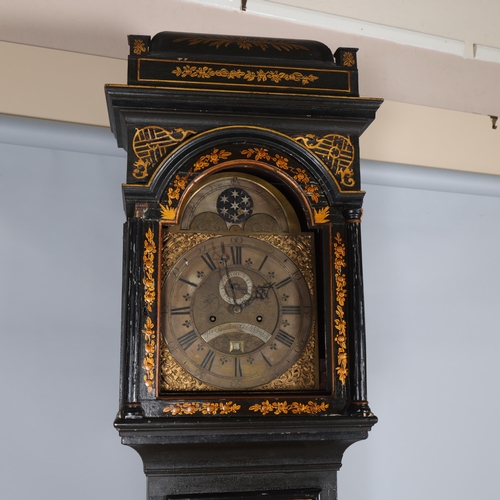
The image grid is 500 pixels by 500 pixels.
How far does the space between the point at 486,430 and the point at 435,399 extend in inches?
8.1

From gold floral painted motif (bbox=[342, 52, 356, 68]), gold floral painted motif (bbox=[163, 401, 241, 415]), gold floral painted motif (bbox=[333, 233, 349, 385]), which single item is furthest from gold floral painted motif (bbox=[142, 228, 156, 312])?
gold floral painted motif (bbox=[342, 52, 356, 68])

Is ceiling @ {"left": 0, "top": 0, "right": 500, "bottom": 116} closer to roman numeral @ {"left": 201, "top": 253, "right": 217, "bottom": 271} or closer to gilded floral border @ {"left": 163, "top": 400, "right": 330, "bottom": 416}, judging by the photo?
roman numeral @ {"left": 201, "top": 253, "right": 217, "bottom": 271}

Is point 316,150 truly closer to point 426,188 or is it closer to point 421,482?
point 426,188

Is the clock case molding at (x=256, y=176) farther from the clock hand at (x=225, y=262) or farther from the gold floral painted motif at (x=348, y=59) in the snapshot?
the clock hand at (x=225, y=262)

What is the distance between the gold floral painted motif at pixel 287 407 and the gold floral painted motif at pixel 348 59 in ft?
2.77

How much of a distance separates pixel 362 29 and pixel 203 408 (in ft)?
4.80

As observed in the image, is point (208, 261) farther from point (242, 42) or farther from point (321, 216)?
point (242, 42)

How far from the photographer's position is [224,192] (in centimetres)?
186

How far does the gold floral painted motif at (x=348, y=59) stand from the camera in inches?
73.7

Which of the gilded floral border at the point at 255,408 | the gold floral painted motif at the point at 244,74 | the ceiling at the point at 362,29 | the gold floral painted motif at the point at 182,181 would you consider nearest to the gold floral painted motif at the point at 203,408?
the gilded floral border at the point at 255,408

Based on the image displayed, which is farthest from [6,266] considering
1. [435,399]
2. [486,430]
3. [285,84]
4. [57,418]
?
[486,430]

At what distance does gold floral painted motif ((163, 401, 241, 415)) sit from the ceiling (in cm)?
115

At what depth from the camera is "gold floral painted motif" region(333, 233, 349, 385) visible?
5.78 feet

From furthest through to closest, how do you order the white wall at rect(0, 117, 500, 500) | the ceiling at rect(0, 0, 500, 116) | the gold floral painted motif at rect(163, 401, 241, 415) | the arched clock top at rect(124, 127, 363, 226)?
1. the ceiling at rect(0, 0, 500, 116)
2. the white wall at rect(0, 117, 500, 500)
3. the arched clock top at rect(124, 127, 363, 226)
4. the gold floral painted motif at rect(163, 401, 241, 415)
